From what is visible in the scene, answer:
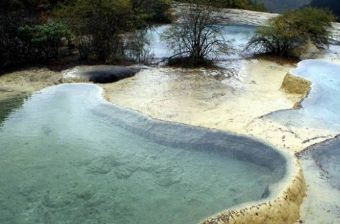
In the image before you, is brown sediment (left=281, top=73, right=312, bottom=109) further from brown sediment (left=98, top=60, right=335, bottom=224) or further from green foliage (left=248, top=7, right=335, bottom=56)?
green foliage (left=248, top=7, right=335, bottom=56)

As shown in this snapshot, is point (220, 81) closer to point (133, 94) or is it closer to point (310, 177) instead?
point (133, 94)

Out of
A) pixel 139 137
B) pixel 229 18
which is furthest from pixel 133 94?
pixel 229 18

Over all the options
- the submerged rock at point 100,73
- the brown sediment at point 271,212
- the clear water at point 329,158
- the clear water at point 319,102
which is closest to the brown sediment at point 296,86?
the clear water at point 319,102

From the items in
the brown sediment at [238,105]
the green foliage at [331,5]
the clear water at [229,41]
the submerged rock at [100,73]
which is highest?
the green foliage at [331,5]

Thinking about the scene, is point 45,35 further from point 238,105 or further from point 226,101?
point 238,105

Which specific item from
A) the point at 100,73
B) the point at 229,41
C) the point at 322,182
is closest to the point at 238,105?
the point at 322,182

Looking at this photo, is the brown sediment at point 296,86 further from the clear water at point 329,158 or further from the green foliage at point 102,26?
the green foliage at point 102,26
